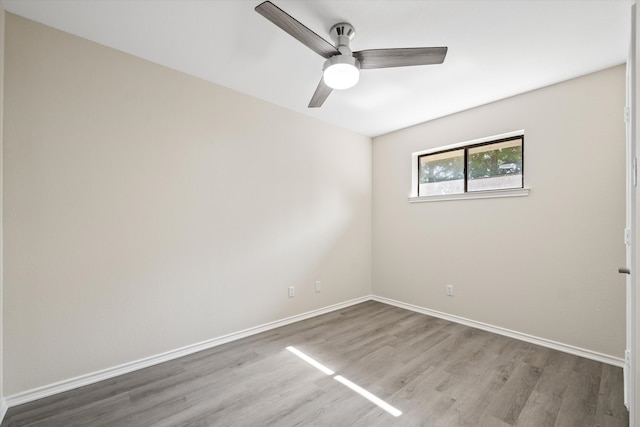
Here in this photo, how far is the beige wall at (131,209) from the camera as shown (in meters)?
1.77

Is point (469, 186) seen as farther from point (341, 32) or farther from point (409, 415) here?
point (409, 415)

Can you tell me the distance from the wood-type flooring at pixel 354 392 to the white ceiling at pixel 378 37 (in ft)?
7.97

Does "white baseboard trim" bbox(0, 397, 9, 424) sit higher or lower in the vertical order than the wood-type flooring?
higher

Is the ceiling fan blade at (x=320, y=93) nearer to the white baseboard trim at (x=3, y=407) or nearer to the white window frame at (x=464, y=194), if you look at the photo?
the white window frame at (x=464, y=194)

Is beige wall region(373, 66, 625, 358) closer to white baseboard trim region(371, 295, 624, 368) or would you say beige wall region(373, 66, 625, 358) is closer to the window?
white baseboard trim region(371, 295, 624, 368)

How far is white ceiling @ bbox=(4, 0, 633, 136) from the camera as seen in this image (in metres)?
1.67

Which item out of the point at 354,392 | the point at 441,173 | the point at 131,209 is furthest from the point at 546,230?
the point at 131,209

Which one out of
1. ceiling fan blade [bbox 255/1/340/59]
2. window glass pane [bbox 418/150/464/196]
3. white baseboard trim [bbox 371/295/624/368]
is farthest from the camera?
window glass pane [bbox 418/150/464/196]

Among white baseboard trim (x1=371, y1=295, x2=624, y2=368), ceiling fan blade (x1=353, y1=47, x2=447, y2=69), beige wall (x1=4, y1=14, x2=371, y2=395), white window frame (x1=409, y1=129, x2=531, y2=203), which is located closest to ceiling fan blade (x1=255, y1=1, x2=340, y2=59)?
ceiling fan blade (x1=353, y1=47, x2=447, y2=69)

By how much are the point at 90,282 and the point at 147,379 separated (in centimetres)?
81

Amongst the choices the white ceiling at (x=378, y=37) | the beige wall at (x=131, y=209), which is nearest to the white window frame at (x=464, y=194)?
the white ceiling at (x=378, y=37)

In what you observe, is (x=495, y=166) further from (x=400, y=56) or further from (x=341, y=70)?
(x=341, y=70)

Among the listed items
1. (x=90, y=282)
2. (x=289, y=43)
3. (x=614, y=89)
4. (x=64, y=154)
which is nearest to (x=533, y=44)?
(x=614, y=89)

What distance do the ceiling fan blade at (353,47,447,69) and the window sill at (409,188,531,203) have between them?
170 cm
